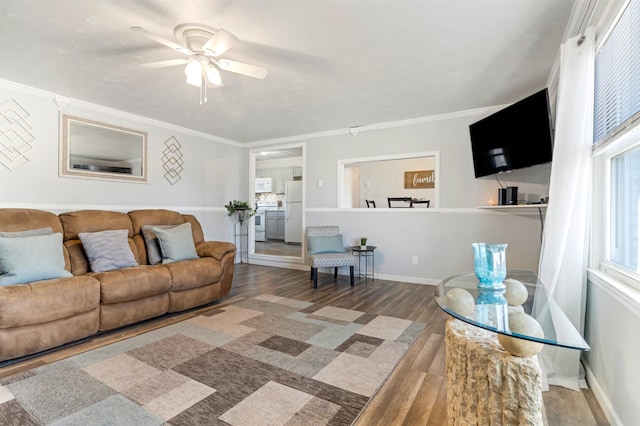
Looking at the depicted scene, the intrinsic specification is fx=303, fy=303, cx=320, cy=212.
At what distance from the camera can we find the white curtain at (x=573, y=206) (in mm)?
1854

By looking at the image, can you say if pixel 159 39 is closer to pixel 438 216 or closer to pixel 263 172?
pixel 438 216

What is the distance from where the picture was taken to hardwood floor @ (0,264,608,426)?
1623 mm

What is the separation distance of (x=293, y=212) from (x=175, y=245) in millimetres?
5130

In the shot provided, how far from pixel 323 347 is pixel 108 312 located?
190 centimetres

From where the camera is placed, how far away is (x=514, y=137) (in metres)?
3.23

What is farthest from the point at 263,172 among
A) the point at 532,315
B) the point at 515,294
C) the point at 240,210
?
the point at 532,315

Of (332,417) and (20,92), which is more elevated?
(20,92)

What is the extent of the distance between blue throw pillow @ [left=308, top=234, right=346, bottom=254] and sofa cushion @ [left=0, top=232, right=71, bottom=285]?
2.89 m

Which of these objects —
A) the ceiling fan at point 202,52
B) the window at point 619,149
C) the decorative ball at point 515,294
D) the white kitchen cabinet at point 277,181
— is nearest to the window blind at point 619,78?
the window at point 619,149

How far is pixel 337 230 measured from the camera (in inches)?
198

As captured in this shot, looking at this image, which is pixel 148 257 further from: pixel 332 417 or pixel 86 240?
pixel 332 417

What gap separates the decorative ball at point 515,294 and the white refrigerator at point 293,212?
6.95m

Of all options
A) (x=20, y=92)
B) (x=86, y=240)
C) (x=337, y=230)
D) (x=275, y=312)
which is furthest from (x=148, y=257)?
(x=337, y=230)

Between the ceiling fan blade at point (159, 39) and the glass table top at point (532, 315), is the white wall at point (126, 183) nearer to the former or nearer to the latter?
the ceiling fan blade at point (159, 39)
